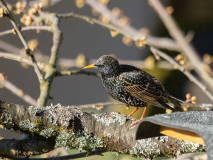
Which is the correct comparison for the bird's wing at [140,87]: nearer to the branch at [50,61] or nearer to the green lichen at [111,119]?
the green lichen at [111,119]

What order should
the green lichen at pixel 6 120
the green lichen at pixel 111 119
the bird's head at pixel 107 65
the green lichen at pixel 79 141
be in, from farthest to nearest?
the bird's head at pixel 107 65, the green lichen at pixel 111 119, the green lichen at pixel 79 141, the green lichen at pixel 6 120

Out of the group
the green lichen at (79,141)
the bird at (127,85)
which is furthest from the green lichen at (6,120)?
the bird at (127,85)

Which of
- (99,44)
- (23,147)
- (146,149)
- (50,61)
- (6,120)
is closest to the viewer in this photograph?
(6,120)

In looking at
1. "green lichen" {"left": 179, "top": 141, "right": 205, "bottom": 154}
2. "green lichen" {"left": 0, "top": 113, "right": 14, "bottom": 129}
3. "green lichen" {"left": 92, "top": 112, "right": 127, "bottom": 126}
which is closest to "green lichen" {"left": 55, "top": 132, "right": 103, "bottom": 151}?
"green lichen" {"left": 92, "top": 112, "right": 127, "bottom": 126}

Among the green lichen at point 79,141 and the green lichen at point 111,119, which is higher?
the green lichen at point 111,119

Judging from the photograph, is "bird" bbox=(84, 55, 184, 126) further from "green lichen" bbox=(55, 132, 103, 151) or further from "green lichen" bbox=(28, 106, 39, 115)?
"green lichen" bbox=(28, 106, 39, 115)

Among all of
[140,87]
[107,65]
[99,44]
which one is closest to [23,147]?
[107,65]

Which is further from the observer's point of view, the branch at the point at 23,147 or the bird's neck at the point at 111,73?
the bird's neck at the point at 111,73

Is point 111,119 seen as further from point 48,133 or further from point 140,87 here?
point 140,87
